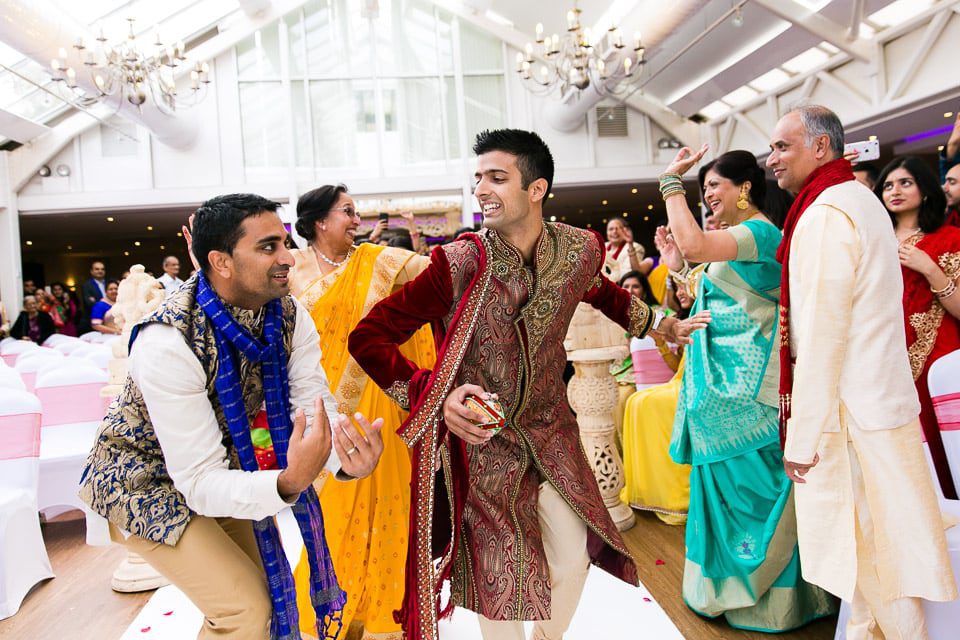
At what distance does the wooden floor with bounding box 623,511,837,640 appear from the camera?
7.22ft

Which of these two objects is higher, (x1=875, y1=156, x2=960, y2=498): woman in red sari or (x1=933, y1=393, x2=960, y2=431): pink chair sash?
(x1=875, y1=156, x2=960, y2=498): woman in red sari

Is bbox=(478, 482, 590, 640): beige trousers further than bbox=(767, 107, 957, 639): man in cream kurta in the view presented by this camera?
Yes

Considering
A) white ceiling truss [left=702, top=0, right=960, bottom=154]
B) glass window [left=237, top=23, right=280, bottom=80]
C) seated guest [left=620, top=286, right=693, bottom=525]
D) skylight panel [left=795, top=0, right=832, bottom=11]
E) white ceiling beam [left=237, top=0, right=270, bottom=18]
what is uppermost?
white ceiling beam [left=237, top=0, right=270, bottom=18]

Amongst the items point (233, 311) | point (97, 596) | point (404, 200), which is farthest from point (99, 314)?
point (233, 311)

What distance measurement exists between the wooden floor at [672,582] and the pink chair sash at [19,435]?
2.57 meters

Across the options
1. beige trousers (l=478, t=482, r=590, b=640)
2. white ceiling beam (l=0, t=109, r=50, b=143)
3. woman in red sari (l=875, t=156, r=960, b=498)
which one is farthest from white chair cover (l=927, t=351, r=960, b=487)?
white ceiling beam (l=0, t=109, r=50, b=143)

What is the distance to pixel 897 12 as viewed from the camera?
6.84 metres

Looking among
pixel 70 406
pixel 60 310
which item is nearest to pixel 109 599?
pixel 70 406

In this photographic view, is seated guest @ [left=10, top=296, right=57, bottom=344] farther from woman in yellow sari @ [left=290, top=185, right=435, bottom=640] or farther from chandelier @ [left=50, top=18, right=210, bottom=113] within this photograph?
woman in yellow sari @ [left=290, top=185, right=435, bottom=640]

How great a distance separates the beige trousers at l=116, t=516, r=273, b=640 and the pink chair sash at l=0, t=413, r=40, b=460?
177 cm

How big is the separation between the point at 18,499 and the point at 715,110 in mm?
10355

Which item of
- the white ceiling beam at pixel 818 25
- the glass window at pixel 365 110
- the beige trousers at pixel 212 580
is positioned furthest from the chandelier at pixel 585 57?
the beige trousers at pixel 212 580

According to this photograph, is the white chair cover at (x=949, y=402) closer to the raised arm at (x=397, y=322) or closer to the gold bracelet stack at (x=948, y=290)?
the gold bracelet stack at (x=948, y=290)

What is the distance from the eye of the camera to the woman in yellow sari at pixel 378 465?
2.26 metres
